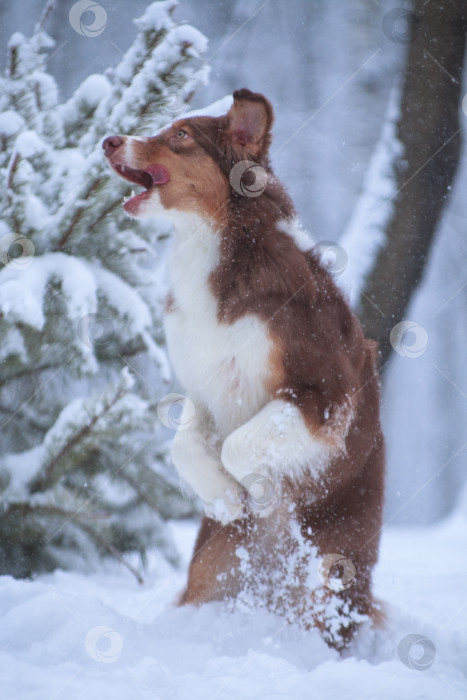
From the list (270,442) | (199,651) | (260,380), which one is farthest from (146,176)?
(199,651)

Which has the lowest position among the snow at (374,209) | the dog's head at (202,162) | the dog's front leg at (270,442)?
the snow at (374,209)

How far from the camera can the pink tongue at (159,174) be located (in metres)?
1.29

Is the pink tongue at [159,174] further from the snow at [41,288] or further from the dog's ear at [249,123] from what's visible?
the snow at [41,288]

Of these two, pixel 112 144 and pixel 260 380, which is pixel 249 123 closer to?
pixel 112 144

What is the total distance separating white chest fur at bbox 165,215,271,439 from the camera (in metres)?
1.28

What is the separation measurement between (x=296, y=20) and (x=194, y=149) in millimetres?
1194

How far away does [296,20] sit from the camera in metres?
2.21

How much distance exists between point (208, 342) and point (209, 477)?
0.91 feet

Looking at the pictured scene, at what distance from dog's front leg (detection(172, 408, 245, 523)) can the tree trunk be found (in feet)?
2.99

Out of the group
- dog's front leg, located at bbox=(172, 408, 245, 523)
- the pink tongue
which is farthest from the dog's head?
dog's front leg, located at bbox=(172, 408, 245, 523)

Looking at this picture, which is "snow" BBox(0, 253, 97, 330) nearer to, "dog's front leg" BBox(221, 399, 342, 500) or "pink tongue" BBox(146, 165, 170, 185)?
"pink tongue" BBox(146, 165, 170, 185)

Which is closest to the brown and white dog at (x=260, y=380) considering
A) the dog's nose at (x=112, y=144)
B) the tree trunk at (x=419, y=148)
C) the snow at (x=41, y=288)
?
the dog's nose at (x=112, y=144)

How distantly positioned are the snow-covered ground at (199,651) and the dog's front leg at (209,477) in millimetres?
220

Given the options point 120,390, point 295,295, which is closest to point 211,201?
point 295,295
